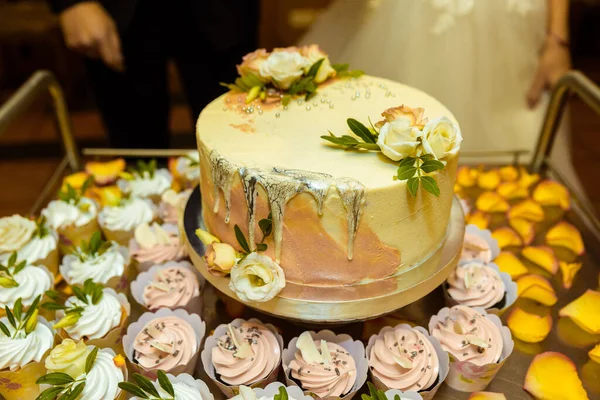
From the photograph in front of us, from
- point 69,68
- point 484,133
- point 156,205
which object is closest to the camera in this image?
point 156,205

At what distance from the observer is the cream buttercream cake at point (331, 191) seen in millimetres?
1053

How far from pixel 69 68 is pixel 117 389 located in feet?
13.6

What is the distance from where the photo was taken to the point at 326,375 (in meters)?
1.12

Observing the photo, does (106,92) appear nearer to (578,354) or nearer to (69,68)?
(578,354)

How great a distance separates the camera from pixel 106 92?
2.36 m

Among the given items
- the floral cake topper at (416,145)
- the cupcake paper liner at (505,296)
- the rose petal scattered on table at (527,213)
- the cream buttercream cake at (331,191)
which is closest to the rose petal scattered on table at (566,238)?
the rose petal scattered on table at (527,213)

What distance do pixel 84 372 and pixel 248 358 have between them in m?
0.35

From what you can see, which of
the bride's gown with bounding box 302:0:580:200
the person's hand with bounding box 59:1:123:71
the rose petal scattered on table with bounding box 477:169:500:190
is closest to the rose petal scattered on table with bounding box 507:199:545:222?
the rose petal scattered on table with bounding box 477:169:500:190

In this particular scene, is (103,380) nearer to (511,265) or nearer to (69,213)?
(69,213)

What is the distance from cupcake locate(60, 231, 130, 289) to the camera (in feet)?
4.64

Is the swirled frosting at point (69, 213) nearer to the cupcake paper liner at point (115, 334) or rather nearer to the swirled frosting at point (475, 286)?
the cupcake paper liner at point (115, 334)

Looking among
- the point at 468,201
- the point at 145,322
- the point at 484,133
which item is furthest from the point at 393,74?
the point at 145,322

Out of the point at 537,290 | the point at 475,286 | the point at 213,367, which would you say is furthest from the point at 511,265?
the point at 213,367

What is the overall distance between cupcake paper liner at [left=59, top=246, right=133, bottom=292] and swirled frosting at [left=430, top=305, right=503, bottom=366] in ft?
2.79
